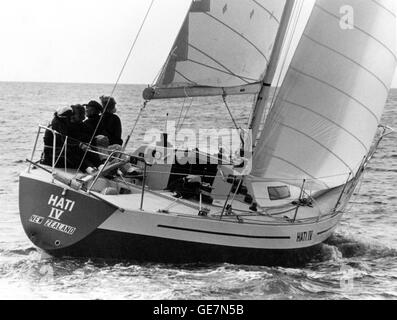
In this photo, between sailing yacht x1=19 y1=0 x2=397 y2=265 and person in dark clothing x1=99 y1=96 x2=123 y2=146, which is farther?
person in dark clothing x1=99 y1=96 x2=123 y2=146

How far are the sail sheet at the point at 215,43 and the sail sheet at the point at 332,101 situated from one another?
2.79 feet

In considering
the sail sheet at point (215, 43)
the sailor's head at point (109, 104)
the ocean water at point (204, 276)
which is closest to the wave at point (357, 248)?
the ocean water at point (204, 276)

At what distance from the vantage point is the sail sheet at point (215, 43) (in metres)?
9.31

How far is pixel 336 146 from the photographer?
9.32m

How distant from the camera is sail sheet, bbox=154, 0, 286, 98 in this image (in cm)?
931

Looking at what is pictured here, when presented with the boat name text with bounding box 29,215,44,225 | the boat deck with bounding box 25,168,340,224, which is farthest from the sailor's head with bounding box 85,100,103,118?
the boat name text with bounding box 29,215,44,225

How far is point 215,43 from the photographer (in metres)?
9.34

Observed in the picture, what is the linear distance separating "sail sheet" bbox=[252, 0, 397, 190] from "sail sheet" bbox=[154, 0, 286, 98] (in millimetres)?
849

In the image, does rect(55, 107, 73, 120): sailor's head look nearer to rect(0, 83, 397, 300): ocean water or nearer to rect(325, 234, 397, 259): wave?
rect(0, 83, 397, 300): ocean water

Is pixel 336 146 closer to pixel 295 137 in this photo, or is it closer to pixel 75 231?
pixel 295 137

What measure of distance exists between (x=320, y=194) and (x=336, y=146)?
1.55 metres

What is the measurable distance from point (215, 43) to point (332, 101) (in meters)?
1.87

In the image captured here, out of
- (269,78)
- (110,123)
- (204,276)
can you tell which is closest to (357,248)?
(269,78)

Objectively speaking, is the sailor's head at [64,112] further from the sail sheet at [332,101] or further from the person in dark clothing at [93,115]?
the sail sheet at [332,101]
